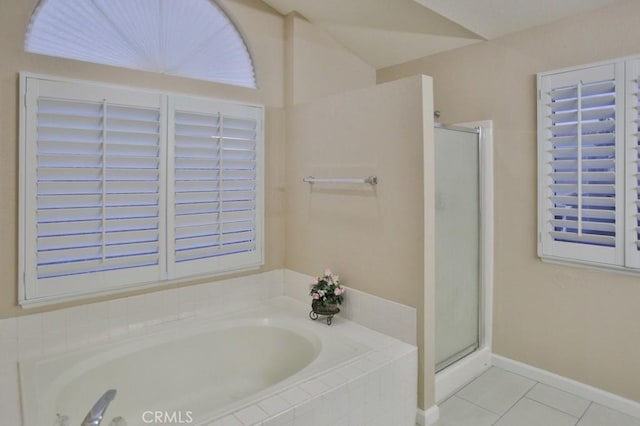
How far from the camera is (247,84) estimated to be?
111 inches

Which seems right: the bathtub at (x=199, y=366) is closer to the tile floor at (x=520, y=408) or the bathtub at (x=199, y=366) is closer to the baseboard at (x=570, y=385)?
the tile floor at (x=520, y=408)

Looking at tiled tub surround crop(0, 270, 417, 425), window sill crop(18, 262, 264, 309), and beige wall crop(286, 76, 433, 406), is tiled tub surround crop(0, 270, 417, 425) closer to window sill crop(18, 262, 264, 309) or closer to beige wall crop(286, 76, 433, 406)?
window sill crop(18, 262, 264, 309)

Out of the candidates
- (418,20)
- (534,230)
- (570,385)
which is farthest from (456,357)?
(418,20)

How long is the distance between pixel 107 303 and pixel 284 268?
124 centimetres

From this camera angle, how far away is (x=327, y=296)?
8.09 ft

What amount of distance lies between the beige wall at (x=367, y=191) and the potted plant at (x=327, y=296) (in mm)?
107

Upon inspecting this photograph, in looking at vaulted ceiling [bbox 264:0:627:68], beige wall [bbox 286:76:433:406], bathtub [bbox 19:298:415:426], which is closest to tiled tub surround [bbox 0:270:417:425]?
bathtub [bbox 19:298:415:426]

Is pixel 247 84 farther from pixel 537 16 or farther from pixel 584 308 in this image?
pixel 584 308

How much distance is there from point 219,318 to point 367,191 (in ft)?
4.15

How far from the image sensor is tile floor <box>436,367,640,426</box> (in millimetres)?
2199

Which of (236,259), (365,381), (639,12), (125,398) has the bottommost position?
(125,398)

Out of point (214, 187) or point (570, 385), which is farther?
point (214, 187)

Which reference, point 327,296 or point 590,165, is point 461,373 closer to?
point 327,296

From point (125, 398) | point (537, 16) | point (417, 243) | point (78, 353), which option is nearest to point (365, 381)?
point (417, 243)
